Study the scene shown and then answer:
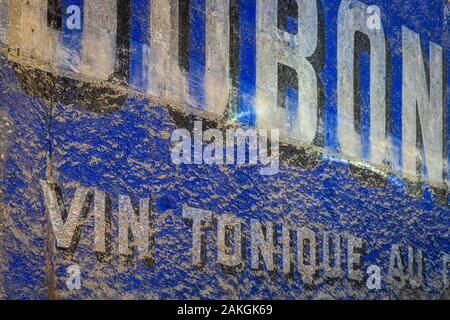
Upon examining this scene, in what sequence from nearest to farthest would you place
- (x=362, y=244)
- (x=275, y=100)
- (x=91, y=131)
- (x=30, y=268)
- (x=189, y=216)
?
(x=30, y=268) < (x=91, y=131) < (x=189, y=216) < (x=275, y=100) < (x=362, y=244)

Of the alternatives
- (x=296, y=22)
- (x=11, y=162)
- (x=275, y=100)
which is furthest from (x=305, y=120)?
(x=11, y=162)

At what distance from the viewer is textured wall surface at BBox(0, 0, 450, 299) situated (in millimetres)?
2375

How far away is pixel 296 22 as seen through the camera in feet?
11.1

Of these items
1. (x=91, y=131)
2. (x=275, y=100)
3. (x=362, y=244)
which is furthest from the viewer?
(x=362, y=244)

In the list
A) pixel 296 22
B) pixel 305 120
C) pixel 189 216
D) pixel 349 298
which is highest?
pixel 296 22

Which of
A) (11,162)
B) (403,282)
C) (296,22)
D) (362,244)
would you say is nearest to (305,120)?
(296,22)

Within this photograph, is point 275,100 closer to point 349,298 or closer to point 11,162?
point 349,298

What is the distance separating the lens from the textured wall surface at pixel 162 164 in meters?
2.38

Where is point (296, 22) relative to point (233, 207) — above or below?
above

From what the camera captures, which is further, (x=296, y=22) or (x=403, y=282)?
(x=403, y=282)

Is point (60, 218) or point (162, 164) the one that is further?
point (162, 164)

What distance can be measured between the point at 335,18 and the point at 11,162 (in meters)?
1.92

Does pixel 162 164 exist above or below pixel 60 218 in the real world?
above

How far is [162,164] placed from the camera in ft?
9.07
